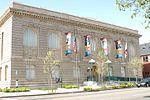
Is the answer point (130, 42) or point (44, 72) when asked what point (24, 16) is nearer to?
point (44, 72)

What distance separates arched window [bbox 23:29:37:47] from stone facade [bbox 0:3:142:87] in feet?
1.65

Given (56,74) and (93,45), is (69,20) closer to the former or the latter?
(93,45)

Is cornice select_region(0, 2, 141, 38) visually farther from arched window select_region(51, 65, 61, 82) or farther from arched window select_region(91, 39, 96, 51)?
arched window select_region(51, 65, 61, 82)

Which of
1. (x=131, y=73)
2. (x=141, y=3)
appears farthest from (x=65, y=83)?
(x=141, y=3)

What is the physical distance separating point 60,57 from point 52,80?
451 cm

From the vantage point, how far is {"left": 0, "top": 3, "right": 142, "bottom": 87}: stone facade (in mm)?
38469

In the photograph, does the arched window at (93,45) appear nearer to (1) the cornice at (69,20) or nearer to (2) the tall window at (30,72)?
(1) the cornice at (69,20)

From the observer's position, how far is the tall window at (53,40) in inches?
1715

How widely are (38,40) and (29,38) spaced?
5.11ft

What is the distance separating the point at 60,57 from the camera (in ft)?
146

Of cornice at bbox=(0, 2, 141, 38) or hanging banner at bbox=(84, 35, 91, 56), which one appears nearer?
cornice at bbox=(0, 2, 141, 38)

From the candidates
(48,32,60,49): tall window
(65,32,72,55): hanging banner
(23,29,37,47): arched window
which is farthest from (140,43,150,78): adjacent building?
(23,29,37,47): arched window

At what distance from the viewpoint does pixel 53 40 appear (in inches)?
1736

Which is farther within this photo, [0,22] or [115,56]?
[115,56]
